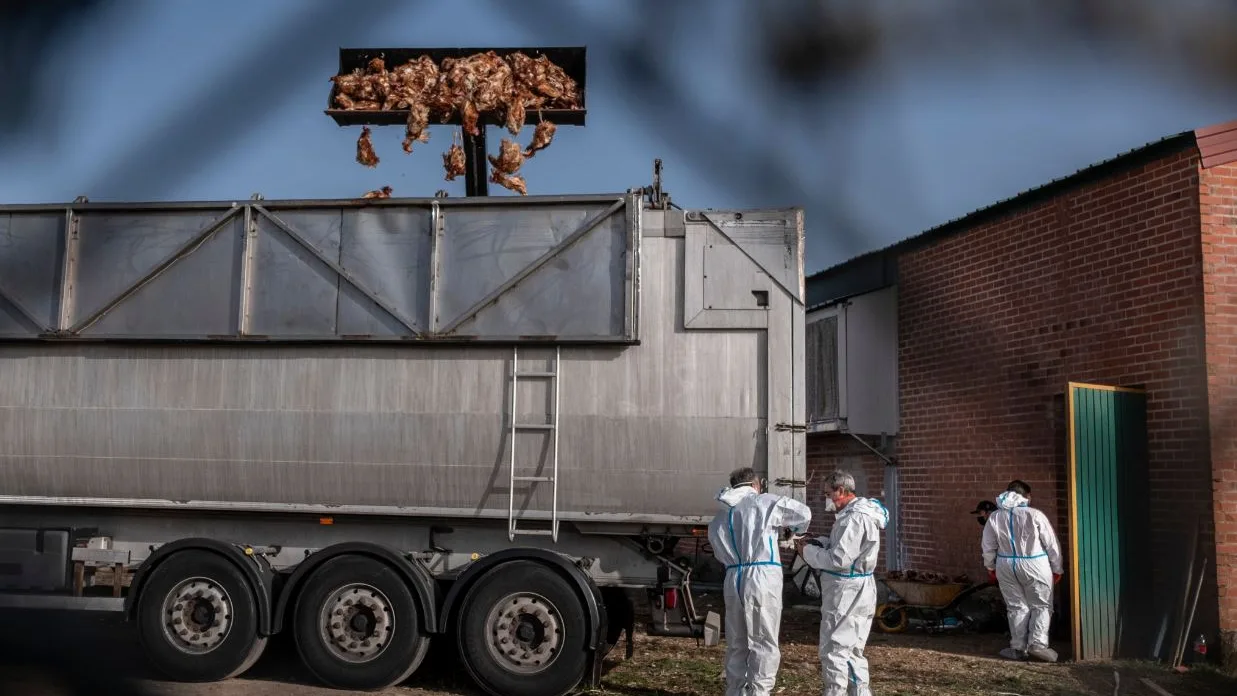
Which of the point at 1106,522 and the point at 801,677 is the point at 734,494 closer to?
the point at 801,677

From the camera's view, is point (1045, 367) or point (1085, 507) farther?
point (1045, 367)

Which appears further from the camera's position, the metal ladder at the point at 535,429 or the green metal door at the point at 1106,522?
the green metal door at the point at 1106,522

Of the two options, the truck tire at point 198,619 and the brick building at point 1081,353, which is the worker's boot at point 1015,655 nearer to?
the brick building at point 1081,353

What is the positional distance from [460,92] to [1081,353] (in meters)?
8.50

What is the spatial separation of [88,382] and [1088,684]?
328 inches

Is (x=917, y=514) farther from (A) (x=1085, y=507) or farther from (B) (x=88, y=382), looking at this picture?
(B) (x=88, y=382)

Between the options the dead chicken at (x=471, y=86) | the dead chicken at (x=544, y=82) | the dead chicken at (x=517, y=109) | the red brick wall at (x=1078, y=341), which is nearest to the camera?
the dead chicken at (x=471, y=86)

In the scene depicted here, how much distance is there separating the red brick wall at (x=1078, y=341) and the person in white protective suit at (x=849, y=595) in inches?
56.8

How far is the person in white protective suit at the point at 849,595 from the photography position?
24.1ft

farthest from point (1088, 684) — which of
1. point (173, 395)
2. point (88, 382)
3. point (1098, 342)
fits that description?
point (88, 382)

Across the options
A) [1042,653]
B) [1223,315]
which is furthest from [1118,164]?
[1042,653]

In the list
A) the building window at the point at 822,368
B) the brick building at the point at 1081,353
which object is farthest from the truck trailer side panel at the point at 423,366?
the building window at the point at 822,368

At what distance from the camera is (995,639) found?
11445 mm

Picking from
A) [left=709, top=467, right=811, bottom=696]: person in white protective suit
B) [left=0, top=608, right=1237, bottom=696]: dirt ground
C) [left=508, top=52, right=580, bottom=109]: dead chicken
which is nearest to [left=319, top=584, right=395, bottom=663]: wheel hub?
[left=0, top=608, right=1237, bottom=696]: dirt ground
